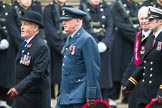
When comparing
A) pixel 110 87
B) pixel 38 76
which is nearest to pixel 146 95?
pixel 38 76

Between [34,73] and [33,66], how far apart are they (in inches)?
5.3

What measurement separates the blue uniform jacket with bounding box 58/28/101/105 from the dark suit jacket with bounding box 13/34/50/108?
0.40 m

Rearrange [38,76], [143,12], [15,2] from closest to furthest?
[38,76]
[143,12]
[15,2]

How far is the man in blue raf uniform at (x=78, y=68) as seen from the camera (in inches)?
314

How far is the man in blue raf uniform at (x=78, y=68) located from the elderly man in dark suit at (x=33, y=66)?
1.31 ft

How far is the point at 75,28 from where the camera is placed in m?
8.22

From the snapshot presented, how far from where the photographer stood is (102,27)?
39.5 ft

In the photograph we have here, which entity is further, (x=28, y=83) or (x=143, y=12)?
(x=143, y=12)

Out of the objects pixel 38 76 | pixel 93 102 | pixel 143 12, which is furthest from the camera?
pixel 143 12

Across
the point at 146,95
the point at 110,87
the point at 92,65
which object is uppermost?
the point at 92,65

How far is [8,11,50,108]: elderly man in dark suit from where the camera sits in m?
8.53

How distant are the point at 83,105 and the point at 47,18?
13.6 ft

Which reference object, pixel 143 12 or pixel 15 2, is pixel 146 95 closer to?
pixel 143 12

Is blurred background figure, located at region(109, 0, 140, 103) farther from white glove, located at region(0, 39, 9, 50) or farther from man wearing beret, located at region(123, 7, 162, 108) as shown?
man wearing beret, located at region(123, 7, 162, 108)
